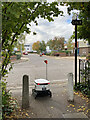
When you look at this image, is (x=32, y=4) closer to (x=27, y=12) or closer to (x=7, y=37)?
(x=27, y=12)

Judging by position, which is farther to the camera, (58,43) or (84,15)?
(58,43)

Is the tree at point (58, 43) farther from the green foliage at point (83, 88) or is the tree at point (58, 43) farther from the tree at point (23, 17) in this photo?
the tree at point (23, 17)

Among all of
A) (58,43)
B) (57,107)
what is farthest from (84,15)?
(58,43)

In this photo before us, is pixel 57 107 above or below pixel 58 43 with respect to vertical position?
below

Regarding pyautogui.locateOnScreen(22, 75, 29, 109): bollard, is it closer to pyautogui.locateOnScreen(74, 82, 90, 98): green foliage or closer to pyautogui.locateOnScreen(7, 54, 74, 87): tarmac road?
pyautogui.locateOnScreen(7, 54, 74, 87): tarmac road

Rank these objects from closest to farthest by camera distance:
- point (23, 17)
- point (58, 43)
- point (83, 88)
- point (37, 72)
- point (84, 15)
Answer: point (23, 17), point (84, 15), point (83, 88), point (37, 72), point (58, 43)

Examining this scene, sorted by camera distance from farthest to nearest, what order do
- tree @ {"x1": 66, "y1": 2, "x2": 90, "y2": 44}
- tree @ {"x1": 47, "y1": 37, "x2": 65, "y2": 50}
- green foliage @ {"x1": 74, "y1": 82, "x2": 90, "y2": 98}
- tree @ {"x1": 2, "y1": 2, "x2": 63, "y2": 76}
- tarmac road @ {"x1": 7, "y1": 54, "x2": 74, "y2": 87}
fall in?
tree @ {"x1": 47, "y1": 37, "x2": 65, "y2": 50}, tarmac road @ {"x1": 7, "y1": 54, "x2": 74, "y2": 87}, green foliage @ {"x1": 74, "y1": 82, "x2": 90, "y2": 98}, tree @ {"x1": 66, "y1": 2, "x2": 90, "y2": 44}, tree @ {"x1": 2, "y1": 2, "x2": 63, "y2": 76}

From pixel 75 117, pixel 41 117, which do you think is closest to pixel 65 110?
A: pixel 75 117

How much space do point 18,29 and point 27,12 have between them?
418mm

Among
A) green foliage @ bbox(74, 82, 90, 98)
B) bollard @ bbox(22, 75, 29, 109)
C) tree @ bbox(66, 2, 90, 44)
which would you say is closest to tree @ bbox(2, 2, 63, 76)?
bollard @ bbox(22, 75, 29, 109)

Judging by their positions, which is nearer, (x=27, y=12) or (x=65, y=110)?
(x=27, y=12)

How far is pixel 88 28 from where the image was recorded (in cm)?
406

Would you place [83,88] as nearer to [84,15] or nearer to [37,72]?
[84,15]

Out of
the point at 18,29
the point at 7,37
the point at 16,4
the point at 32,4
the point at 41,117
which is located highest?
the point at 32,4
